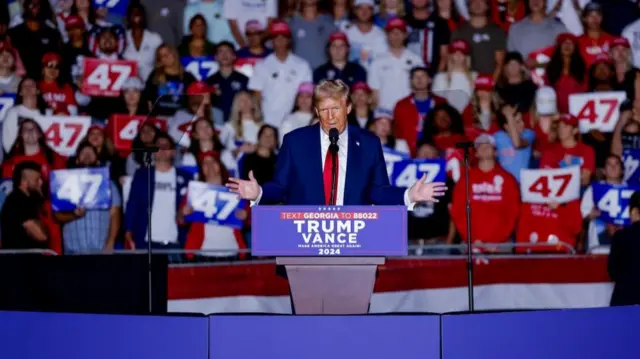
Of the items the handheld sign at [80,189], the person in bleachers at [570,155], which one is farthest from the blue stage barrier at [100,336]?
the person in bleachers at [570,155]

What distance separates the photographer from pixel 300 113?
1145cm

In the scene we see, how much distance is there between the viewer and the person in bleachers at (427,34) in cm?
1201

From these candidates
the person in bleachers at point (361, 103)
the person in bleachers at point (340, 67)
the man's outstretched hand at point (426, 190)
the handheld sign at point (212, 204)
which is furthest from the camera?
the person in bleachers at point (340, 67)

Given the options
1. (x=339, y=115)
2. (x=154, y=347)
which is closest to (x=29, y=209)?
(x=339, y=115)

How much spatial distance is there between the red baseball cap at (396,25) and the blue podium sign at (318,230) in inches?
258

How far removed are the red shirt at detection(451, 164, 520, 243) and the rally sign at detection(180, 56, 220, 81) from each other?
2600mm

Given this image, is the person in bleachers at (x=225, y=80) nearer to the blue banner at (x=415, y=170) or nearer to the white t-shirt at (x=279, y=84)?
the white t-shirt at (x=279, y=84)

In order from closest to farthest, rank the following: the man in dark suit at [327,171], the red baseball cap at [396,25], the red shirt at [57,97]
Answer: the man in dark suit at [327,171] < the red shirt at [57,97] < the red baseball cap at [396,25]

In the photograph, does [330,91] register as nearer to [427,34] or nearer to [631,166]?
[631,166]

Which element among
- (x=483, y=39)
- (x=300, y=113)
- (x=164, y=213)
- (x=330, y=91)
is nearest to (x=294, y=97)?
(x=300, y=113)

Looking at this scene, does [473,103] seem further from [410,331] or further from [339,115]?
[410,331]

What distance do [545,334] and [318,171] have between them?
6.06 feet

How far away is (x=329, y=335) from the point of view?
Answer: 5020mm

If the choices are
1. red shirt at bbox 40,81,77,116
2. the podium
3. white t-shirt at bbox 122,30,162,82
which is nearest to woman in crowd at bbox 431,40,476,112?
white t-shirt at bbox 122,30,162,82
